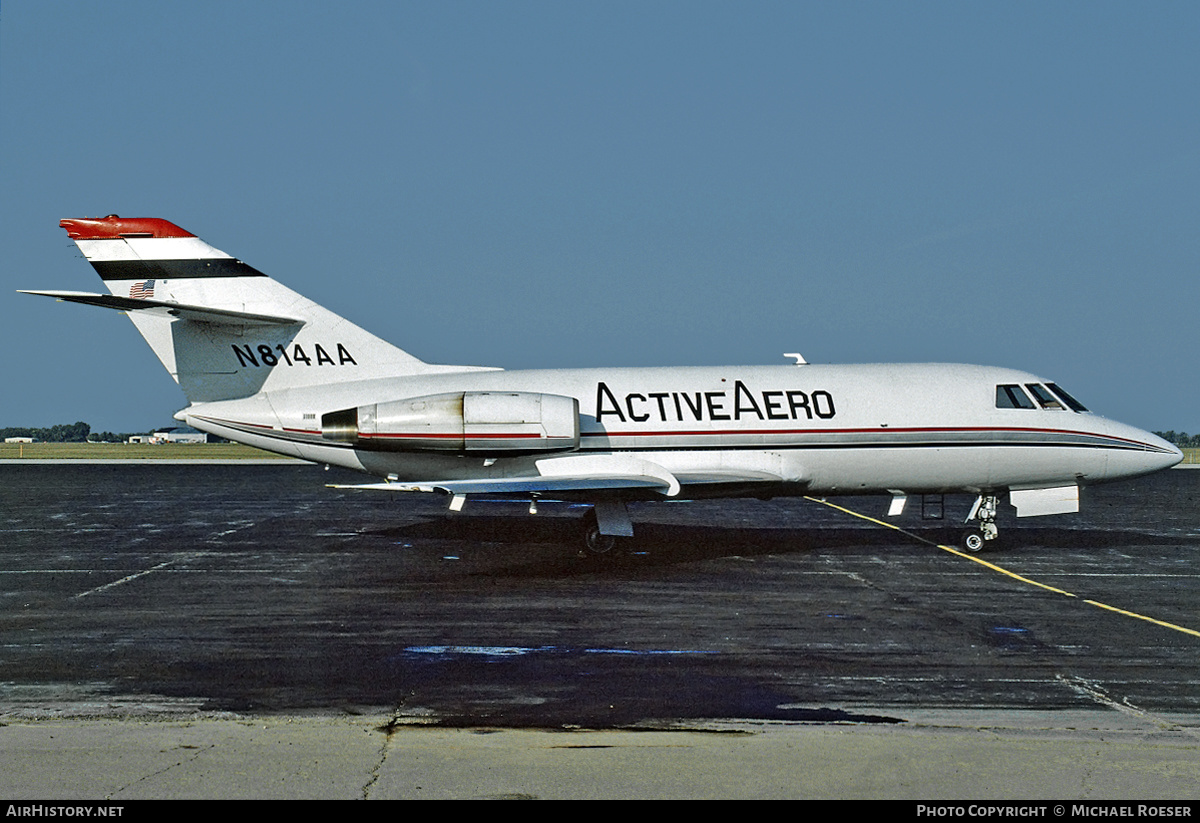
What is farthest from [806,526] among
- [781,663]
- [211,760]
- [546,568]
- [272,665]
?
[211,760]

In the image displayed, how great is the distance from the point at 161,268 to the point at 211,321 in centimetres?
153

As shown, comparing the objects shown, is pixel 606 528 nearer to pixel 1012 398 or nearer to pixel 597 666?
pixel 1012 398

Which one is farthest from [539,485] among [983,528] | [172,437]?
[172,437]

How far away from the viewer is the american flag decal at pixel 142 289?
20811mm

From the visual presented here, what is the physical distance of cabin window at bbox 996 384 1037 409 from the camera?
19.6m

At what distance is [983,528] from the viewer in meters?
19.8

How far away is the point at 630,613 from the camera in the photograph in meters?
13.6

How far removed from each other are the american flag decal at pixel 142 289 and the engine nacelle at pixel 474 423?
515 centimetres

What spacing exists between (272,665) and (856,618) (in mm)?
6953

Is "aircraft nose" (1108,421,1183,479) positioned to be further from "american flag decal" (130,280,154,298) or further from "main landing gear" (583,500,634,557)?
"american flag decal" (130,280,154,298)

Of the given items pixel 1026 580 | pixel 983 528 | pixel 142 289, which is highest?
pixel 142 289

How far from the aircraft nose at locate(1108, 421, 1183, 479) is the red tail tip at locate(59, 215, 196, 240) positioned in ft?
59.7

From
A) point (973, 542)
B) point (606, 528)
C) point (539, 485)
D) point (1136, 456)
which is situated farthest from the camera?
point (973, 542)
